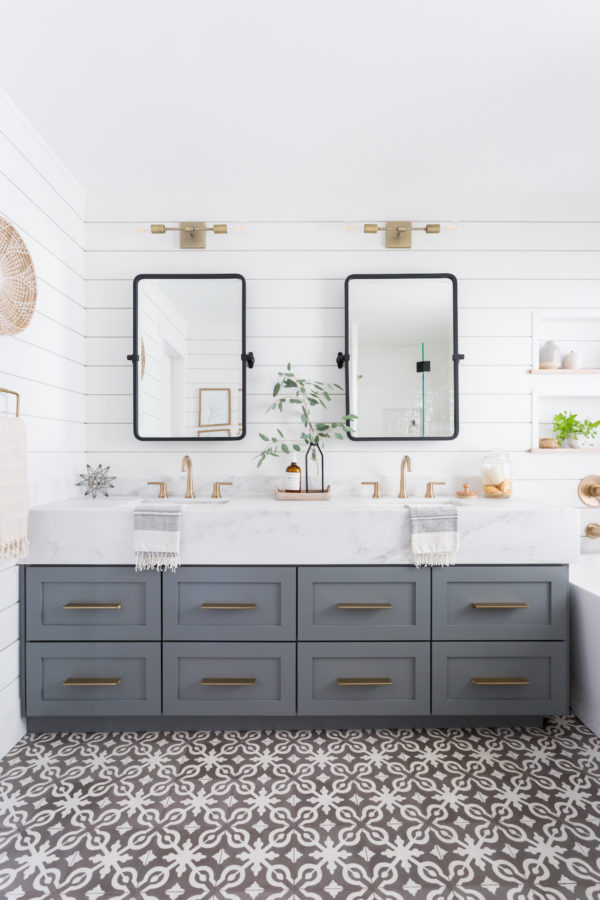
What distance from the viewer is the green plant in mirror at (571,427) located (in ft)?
8.09

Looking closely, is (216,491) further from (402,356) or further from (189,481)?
(402,356)

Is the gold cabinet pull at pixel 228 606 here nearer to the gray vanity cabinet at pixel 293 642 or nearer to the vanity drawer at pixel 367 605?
the gray vanity cabinet at pixel 293 642

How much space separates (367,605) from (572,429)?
1430 mm

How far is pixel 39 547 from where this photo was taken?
6.24 feet

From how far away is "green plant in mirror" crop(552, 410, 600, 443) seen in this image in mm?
2465

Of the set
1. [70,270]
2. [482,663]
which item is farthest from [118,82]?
[482,663]

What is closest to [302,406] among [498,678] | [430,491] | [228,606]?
[430,491]

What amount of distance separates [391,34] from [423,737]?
8.23 feet

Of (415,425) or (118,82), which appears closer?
(118,82)

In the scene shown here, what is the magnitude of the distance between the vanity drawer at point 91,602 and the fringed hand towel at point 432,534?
1029 millimetres

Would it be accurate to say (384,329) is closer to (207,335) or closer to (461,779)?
(207,335)

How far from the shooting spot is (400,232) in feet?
8.04

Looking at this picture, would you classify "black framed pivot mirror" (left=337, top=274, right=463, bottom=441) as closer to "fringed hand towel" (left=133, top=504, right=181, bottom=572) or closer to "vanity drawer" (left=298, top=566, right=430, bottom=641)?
"vanity drawer" (left=298, top=566, right=430, bottom=641)

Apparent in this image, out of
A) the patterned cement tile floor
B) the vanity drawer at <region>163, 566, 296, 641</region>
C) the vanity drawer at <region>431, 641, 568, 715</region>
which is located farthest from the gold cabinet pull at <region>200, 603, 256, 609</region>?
the vanity drawer at <region>431, 641, 568, 715</region>
